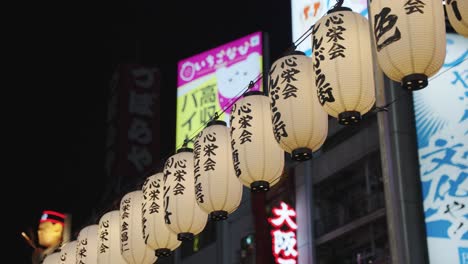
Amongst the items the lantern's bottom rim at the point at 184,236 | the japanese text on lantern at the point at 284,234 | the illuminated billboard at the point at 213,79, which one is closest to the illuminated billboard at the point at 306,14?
the illuminated billboard at the point at 213,79

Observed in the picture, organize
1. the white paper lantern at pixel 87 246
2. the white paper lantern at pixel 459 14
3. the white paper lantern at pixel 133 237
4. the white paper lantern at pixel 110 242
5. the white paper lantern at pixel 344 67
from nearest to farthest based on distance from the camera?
the white paper lantern at pixel 459 14, the white paper lantern at pixel 344 67, the white paper lantern at pixel 133 237, the white paper lantern at pixel 110 242, the white paper lantern at pixel 87 246

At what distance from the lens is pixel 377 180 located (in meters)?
13.7

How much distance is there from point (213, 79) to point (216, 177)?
1362 centimetres

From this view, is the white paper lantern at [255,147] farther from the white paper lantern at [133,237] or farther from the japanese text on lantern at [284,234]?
the japanese text on lantern at [284,234]

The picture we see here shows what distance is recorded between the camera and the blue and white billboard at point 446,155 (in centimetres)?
1180

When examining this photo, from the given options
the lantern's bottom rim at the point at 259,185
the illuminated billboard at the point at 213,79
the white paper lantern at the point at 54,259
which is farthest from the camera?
the illuminated billboard at the point at 213,79

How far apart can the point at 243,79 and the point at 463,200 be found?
11.2m

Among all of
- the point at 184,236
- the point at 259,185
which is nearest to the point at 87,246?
the point at 184,236

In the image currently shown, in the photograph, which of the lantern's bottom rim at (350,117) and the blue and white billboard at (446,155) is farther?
the blue and white billboard at (446,155)

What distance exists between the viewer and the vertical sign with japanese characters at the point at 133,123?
2312cm

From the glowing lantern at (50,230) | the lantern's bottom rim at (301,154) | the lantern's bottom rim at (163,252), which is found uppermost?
the glowing lantern at (50,230)

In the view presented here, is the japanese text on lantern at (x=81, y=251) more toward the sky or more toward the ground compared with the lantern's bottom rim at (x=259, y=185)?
more toward the sky

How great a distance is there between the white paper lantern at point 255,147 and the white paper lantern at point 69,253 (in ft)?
20.9

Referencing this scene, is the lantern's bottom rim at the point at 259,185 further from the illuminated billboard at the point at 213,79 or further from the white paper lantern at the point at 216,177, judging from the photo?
the illuminated billboard at the point at 213,79
